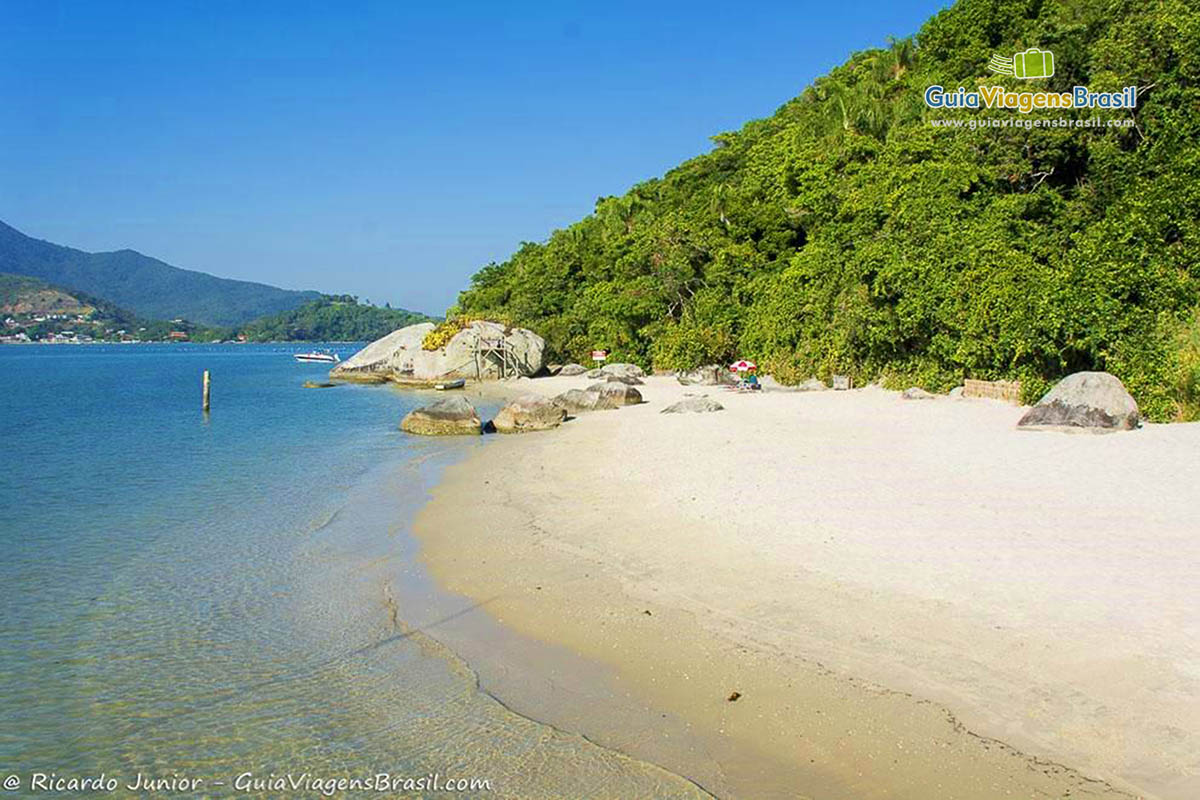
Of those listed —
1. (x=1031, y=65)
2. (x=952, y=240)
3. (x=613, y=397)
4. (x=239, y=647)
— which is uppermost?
(x=1031, y=65)

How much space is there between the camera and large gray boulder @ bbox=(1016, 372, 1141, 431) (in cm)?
1465

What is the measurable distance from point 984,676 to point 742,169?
2206 inches

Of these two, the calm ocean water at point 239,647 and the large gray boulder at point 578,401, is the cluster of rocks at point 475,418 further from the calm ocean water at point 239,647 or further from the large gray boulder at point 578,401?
the calm ocean water at point 239,647

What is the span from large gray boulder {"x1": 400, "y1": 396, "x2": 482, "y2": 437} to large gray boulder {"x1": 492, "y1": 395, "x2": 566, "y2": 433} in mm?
809

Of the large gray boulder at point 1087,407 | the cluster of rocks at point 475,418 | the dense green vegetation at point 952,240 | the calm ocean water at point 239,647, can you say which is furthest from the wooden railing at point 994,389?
the calm ocean water at point 239,647

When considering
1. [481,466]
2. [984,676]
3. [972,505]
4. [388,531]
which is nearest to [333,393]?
[481,466]

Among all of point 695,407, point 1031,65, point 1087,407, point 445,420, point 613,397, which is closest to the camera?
point 1087,407

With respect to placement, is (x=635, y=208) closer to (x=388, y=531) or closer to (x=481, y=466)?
(x=481, y=466)

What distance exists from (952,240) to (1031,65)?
1572 centimetres

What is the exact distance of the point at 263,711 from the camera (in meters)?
5.96

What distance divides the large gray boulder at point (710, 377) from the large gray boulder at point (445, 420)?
13363 millimetres

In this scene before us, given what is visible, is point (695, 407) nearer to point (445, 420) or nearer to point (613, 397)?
point (613, 397)

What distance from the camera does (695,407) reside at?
23.1 meters

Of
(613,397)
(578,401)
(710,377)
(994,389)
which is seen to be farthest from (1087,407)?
(710,377)
